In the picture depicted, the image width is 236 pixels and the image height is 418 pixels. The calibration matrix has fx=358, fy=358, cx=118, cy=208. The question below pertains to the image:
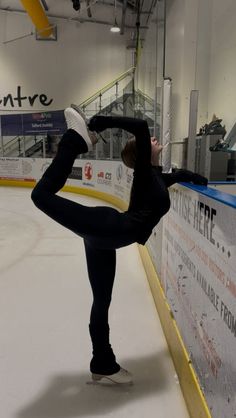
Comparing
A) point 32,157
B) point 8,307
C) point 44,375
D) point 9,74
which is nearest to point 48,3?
point 9,74

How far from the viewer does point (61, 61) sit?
11805mm

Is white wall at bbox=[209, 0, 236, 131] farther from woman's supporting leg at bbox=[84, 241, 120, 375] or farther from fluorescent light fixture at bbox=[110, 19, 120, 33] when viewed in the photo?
fluorescent light fixture at bbox=[110, 19, 120, 33]

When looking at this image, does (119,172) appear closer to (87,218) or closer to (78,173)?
(78,173)

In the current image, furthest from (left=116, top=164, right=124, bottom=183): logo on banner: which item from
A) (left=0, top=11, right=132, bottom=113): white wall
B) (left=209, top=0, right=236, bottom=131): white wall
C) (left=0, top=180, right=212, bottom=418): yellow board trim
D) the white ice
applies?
(left=0, top=11, right=132, bottom=113): white wall

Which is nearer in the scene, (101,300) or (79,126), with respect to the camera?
(79,126)

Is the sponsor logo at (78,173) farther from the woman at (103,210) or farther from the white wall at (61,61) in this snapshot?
the woman at (103,210)

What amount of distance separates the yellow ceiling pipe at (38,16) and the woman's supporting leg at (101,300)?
27.8 ft

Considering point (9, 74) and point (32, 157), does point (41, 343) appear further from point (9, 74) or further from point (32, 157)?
point (9, 74)

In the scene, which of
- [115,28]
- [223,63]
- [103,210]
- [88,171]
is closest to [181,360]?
[103,210]

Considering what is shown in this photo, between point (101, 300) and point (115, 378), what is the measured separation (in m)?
0.36

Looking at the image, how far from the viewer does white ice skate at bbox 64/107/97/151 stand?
1356 mm

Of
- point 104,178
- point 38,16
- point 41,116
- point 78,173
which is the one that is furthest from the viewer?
point 41,116

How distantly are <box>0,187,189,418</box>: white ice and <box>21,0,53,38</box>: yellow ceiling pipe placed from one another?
7.14 meters

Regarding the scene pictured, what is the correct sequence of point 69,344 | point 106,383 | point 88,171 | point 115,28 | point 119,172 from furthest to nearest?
point 115,28 < point 88,171 < point 119,172 < point 69,344 < point 106,383
